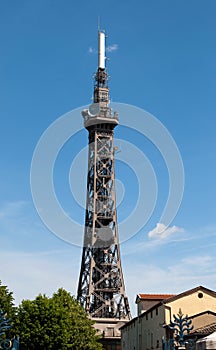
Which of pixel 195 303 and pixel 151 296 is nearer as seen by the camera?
pixel 195 303

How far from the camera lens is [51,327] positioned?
43062mm

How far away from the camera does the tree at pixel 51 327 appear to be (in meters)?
42.3

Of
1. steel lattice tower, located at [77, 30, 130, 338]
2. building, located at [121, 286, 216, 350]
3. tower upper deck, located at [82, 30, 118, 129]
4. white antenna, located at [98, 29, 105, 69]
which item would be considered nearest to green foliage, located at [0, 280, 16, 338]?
building, located at [121, 286, 216, 350]

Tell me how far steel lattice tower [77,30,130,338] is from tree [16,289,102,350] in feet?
79.2

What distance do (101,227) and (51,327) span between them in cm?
3735

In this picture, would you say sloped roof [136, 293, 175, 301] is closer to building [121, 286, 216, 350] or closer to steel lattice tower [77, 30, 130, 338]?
building [121, 286, 216, 350]

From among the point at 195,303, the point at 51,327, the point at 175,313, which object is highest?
the point at 195,303

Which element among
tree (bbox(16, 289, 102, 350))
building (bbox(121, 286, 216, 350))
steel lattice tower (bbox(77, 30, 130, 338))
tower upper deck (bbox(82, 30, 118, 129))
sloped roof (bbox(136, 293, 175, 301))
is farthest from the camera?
tower upper deck (bbox(82, 30, 118, 129))

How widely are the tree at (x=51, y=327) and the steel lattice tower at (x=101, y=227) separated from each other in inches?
950

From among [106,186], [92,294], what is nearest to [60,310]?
[92,294]

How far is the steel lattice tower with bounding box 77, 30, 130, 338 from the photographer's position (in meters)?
75.8

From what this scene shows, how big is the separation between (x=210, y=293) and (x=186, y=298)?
2367 mm

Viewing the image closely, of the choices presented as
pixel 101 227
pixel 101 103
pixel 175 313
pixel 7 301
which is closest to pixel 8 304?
pixel 7 301

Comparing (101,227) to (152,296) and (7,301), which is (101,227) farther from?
(7,301)
